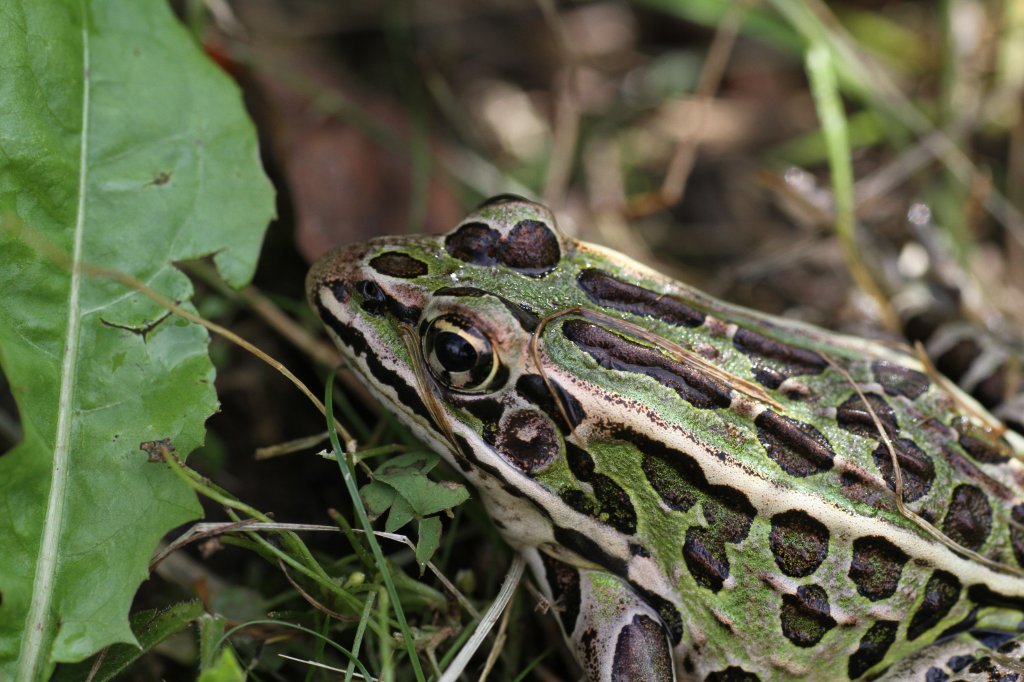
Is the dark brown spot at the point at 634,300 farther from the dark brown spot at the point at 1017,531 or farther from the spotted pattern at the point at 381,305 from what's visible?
the dark brown spot at the point at 1017,531

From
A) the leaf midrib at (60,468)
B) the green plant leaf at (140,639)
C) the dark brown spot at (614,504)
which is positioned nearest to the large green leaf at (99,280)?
the leaf midrib at (60,468)

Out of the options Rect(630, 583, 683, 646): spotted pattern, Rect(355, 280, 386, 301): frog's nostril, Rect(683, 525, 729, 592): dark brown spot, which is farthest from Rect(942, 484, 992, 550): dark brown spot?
Rect(355, 280, 386, 301): frog's nostril

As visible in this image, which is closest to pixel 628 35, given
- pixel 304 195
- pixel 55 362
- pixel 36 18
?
pixel 304 195

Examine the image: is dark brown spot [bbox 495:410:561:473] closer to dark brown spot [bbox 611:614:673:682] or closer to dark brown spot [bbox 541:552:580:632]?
dark brown spot [bbox 541:552:580:632]

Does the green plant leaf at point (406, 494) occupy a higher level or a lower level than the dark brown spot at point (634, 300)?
lower

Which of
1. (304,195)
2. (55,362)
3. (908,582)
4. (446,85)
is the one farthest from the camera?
(446,85)

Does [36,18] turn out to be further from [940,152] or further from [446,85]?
[940,152]
